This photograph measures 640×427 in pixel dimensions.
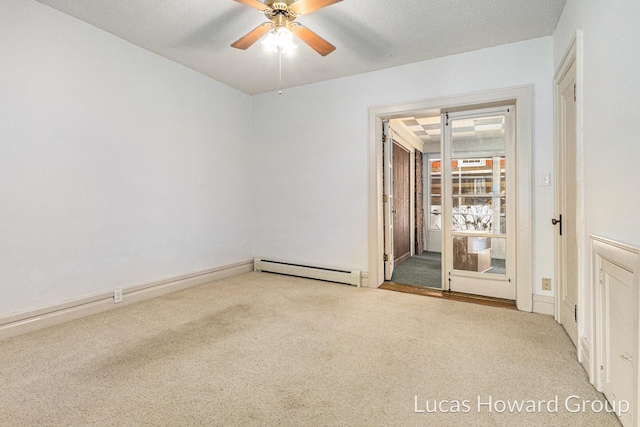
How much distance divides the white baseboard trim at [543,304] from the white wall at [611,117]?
133cm

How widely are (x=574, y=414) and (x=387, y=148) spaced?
3.30 meters

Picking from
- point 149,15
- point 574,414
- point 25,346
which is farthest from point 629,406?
point 149,15

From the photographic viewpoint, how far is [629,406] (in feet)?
4.68

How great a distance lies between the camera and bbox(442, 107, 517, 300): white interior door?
3402 mm

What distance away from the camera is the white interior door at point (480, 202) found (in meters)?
3.40

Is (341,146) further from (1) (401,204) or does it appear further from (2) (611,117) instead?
(2) (611,117)

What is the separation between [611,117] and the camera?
163 centimetres

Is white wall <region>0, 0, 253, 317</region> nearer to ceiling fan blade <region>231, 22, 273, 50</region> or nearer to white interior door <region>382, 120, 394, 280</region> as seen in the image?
ceiling fan blade <region>231, 22, 273, 50</region>

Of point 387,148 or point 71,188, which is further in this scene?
point 387,148

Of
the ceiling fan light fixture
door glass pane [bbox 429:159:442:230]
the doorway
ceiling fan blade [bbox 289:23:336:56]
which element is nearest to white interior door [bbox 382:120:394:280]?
the doorway

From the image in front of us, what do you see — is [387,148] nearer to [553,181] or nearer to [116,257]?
[553,181]

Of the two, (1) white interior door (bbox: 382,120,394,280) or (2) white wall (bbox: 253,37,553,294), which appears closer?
(2) white wall (bbox: 253,37,553,294)

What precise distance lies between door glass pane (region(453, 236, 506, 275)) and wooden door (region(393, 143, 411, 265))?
1592 millimetres

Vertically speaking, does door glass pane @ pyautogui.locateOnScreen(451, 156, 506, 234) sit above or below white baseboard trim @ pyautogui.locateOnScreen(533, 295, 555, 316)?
above
